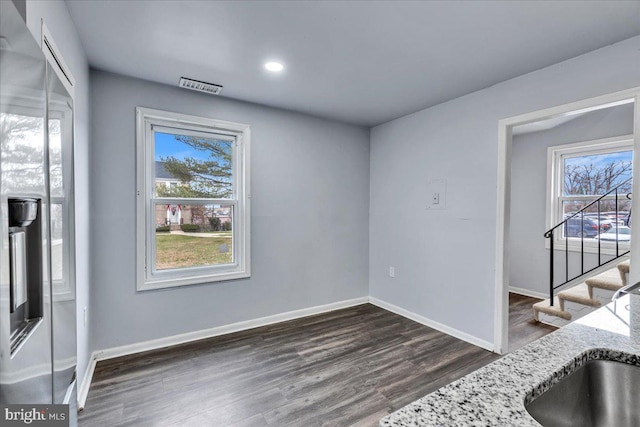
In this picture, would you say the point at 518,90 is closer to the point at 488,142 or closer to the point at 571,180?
the point at 488,142

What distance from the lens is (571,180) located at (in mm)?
4098

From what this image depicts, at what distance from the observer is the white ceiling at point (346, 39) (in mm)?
1696

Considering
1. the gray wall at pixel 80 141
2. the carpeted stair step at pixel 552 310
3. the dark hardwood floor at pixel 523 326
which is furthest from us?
the carpeted stair step at pixel 552 310

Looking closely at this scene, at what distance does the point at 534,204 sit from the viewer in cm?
438

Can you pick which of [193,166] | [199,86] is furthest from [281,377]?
[199,86]

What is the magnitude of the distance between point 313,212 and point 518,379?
9.90 ft

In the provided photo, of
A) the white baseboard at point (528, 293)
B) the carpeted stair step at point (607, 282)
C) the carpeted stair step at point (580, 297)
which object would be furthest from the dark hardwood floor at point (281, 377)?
the white baseboard at point (528, 293)

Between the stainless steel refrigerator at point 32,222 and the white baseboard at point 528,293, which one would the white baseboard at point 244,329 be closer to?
the stainless steel refrigerator at point 32,222

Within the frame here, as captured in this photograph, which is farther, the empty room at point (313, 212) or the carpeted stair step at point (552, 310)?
the carpeted stair step at point (552, 310)

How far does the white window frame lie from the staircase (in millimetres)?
461

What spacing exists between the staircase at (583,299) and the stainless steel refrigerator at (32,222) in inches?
166

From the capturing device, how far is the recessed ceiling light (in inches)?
91.5

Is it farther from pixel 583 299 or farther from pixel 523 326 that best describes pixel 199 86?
pixel 583 299

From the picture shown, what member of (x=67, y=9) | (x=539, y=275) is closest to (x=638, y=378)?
(x=67, y=9)
